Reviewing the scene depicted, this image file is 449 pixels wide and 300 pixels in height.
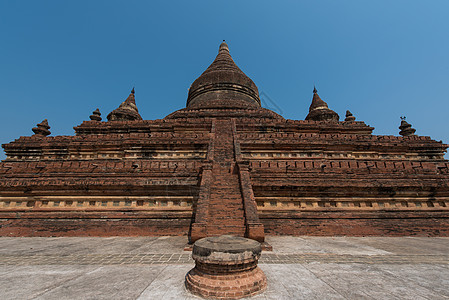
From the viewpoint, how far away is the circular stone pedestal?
3.41 meters

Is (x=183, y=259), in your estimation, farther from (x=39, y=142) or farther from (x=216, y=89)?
(x=216, y=89)

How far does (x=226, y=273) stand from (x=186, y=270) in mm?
1269

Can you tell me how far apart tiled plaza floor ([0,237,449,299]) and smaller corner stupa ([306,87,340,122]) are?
20.9m

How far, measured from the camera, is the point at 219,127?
16.2m

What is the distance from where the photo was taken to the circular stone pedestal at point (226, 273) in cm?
341

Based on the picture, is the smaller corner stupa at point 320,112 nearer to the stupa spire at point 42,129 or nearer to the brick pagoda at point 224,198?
the brick pagoda at point 224,198

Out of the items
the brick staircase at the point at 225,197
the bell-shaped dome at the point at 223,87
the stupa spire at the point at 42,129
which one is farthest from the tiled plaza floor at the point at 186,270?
the bell-shaped dome at the point at 223,87

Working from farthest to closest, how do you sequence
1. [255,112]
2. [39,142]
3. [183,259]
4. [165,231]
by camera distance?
1. [255,112]
2. [39,142]
3. [165,231]
4. [183,259]

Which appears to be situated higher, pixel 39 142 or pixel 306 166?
pixel 39 142

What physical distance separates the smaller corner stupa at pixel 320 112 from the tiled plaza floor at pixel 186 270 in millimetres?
20850

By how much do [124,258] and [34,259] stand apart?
2.19 meters

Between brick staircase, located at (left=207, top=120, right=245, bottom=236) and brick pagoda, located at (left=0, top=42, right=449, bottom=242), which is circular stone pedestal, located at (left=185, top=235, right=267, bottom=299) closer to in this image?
brick pagoda, located at (left=0, top=42, right=449, bottom=242)

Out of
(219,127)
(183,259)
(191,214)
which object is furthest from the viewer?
(219,127)

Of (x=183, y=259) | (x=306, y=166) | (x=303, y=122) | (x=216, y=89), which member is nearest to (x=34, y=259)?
(x=183, y=259)
